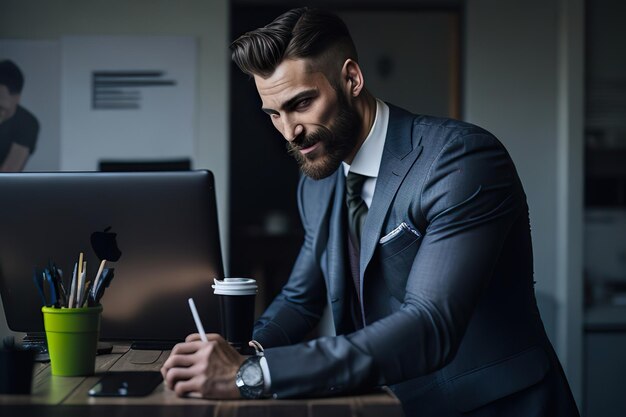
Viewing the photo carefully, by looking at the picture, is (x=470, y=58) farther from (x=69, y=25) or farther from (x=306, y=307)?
(x=306, y=307)

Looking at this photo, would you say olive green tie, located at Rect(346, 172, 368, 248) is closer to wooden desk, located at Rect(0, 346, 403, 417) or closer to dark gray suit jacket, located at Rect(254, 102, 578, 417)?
dark gray suit jacket, located at Rect(254, 102, 578, 417)

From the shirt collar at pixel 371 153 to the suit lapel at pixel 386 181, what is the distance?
0.24ft

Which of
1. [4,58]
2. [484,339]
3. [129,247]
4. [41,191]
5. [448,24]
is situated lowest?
[484,339]

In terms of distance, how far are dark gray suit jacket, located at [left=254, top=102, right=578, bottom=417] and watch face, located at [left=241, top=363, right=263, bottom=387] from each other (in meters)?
0.31

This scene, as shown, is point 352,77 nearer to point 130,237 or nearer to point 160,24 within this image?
point 130,237

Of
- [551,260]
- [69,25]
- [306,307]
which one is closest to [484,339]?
[306,307]

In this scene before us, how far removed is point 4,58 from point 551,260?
3033 mm

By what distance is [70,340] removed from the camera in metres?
1.36

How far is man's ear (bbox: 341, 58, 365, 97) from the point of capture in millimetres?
1925

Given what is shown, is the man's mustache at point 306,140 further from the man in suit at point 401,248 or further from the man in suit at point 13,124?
the man in suit at point 13,124

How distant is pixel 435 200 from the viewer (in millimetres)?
1642

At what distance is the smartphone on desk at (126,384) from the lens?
1210mm

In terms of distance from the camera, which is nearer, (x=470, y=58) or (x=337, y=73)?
(x=337, y=73)

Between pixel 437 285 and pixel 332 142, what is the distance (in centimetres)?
52
